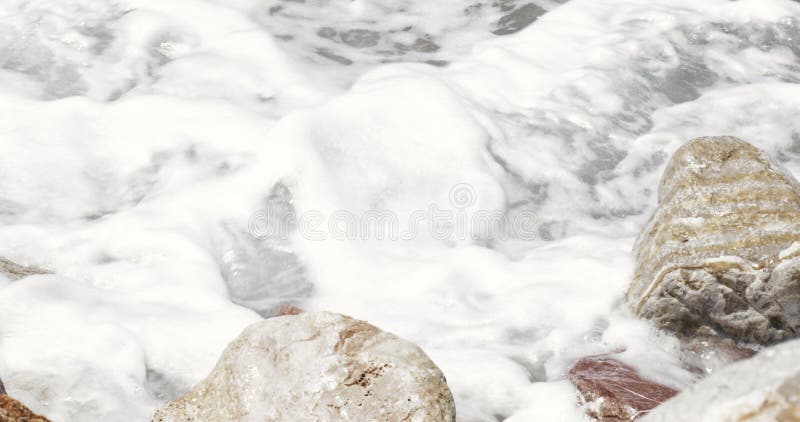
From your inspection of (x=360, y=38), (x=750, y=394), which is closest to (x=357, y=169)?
(x=360, y=38)

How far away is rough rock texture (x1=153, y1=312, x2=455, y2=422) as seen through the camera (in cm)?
324

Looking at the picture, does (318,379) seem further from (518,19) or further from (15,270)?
(518,19)

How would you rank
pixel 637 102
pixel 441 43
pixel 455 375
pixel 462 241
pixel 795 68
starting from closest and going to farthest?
pixel 455 375 → pixel 462 241 → pixel 637 102 → pixel 795 68 → pixel 441 43

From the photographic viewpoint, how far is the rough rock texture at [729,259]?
4250mm

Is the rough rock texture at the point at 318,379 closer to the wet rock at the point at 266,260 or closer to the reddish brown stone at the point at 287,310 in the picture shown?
the reddish brown stone at the point at 287,310

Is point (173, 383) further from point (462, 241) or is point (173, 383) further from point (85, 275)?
point (462, 241)

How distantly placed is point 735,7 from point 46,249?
662 centimetres

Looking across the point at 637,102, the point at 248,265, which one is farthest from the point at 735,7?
the point at 248,265

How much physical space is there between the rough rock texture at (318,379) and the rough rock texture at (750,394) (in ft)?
5.09

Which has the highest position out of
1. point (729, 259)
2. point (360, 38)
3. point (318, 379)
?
point (729, 259)

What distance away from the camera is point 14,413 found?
2.81 meters

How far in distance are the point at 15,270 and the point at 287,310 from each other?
5.32ft

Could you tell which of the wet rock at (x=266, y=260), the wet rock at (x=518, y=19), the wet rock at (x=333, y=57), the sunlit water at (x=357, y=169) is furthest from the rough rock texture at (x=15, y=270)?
the wet rock at (x=518, y=19)

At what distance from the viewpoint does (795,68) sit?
7.36m
